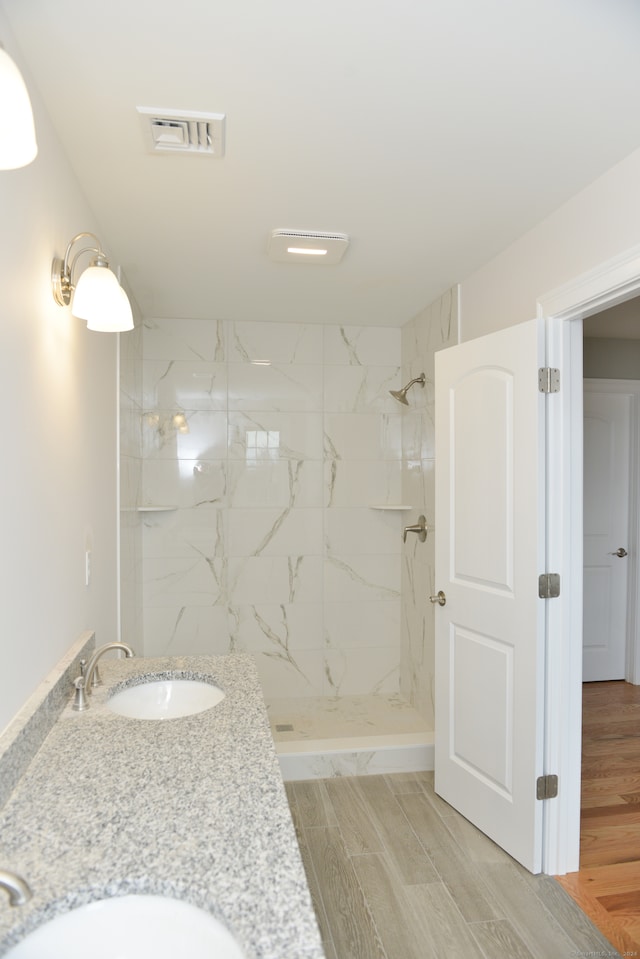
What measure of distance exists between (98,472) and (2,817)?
4.86 feet

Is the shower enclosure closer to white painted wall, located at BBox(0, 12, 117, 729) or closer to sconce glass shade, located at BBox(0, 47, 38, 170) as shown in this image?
white painted wall, located at BBox(0, 12, 117, 729)

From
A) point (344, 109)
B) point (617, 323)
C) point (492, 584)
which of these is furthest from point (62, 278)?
point (617, 323)

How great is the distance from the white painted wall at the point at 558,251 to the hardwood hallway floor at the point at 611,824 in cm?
209

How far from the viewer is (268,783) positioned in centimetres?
125

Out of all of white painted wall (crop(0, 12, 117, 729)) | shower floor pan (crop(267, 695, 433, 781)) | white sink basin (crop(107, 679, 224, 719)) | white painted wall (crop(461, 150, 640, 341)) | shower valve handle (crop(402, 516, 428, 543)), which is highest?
white painted wall (crop(461, 150, 640, 341))

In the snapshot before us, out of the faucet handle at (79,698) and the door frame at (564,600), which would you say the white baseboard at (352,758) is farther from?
the faucet handle at (79,698)

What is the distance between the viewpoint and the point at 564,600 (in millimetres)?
2371

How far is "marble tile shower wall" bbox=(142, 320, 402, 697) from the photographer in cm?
400

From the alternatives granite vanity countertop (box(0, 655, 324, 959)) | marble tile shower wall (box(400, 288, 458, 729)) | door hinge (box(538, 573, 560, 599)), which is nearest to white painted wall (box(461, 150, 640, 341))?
marble tile shower wall (box(400, 288, 458, 729))

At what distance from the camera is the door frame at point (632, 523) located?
4.74 m

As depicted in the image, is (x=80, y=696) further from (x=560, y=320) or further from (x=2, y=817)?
(x=560, y=320)

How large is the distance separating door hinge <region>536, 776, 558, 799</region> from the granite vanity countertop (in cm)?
129

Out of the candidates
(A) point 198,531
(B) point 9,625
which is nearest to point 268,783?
(B) point 9,625

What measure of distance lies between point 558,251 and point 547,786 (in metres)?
1.94
